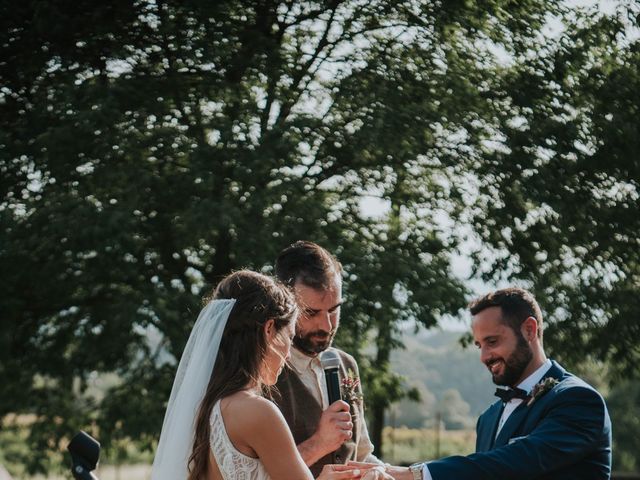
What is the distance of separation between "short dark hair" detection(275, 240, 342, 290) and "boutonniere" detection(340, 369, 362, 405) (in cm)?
50

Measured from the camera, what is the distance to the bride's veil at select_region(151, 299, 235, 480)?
3658 millimetres

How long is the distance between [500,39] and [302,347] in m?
8.89

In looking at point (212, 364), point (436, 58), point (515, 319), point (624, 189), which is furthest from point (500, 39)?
point (212, 364)

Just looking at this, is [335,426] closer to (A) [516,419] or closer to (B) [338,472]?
(B) [338,472]

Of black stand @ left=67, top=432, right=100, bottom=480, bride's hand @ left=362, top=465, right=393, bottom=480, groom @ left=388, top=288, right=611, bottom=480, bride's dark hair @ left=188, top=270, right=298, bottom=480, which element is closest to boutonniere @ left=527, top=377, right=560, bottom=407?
groom @ left=388, top=288, right=611, bottom=480

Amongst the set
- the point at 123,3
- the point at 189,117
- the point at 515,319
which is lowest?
the point at 189,117

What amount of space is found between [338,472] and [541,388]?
1.09 meters

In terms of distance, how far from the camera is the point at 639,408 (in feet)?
109

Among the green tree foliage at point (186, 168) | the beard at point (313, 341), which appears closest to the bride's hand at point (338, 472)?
the beard at point (313, 341)

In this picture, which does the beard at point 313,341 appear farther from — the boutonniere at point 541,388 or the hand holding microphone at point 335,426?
the boutonniere at point 541,388

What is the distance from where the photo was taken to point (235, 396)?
352cm

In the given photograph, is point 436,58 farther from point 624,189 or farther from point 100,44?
point 100,44

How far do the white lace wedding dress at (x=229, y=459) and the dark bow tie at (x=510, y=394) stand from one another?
1.66m

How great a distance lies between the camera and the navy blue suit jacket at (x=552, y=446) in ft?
14.2
